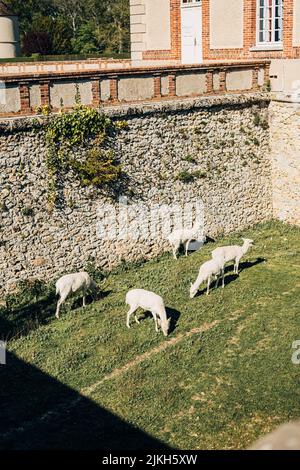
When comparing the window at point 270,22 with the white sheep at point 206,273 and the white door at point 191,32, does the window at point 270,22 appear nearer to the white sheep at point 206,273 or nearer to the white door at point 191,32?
the white door at point 191,32

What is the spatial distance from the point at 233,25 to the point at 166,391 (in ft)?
39.1

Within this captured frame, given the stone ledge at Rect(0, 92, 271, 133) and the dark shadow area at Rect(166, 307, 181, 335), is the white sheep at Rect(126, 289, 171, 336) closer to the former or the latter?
the dark shadow area at Rect(166, 307, 181, 335)

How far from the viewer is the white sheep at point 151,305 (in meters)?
10.7

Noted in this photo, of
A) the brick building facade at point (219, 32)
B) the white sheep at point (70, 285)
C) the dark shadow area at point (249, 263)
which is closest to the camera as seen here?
the white sheep at point (70, 285)

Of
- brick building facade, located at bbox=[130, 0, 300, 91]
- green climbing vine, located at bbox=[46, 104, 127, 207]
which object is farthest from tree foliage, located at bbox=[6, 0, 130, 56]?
green climbing vine, located at bbox=[46, 104, 127, 207]

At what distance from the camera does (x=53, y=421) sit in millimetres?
8594

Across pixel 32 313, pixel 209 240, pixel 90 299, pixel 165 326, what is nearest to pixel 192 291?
pixel 165 326

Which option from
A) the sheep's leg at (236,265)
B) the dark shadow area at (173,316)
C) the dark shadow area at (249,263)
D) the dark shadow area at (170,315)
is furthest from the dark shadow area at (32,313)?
the dark shadow area at (249,263)

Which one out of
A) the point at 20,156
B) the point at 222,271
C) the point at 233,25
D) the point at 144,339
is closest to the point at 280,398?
the point at 144,339

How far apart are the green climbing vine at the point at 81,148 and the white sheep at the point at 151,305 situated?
308 centimetres

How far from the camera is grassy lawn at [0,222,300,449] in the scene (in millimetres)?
8336

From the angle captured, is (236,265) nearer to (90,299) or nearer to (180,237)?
(180,237)

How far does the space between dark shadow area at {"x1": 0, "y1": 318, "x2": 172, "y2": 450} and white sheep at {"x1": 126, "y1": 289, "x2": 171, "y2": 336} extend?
2075 mm
